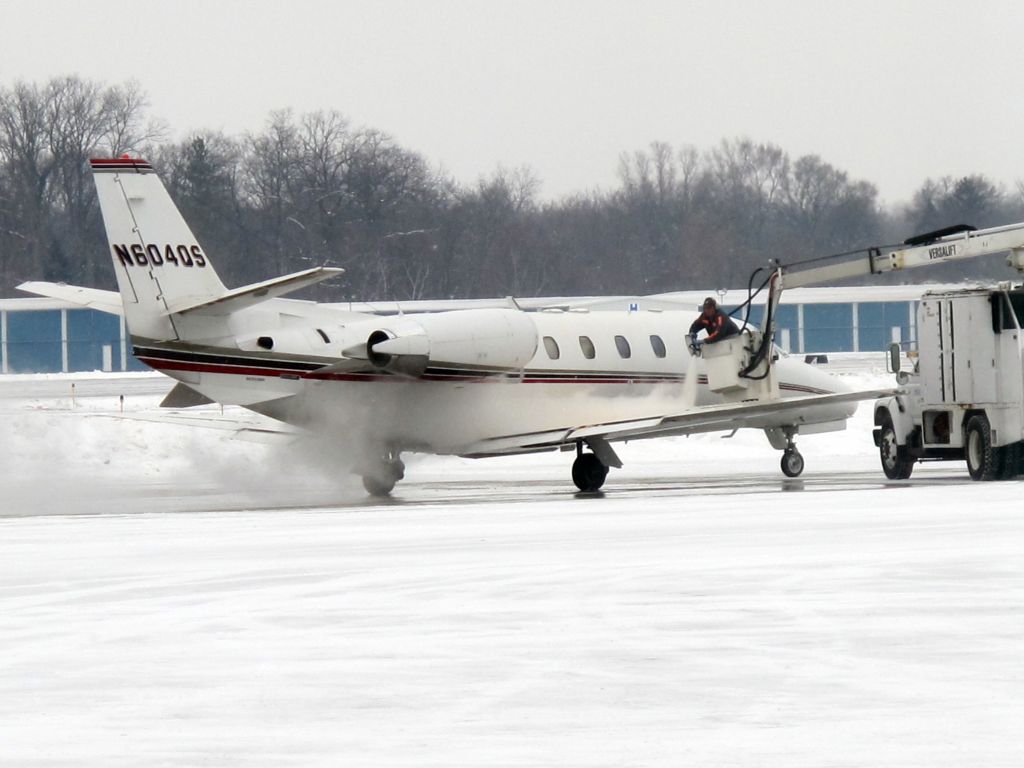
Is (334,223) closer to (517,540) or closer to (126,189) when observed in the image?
(126,189)

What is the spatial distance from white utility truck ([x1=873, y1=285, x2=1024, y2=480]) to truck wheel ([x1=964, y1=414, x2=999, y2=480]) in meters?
0.01

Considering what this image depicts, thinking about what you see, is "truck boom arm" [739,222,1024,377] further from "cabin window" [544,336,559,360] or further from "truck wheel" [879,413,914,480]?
"cabin window" [544,336,559,360]

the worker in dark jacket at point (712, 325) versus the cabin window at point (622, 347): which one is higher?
the worker in dark jacket at point (712, 325)

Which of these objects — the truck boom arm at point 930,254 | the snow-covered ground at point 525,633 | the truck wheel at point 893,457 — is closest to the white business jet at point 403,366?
the truck wheel at point 893,457

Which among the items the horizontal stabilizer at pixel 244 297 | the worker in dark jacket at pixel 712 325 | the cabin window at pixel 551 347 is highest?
the horizontal stabilizer at pixel 244 297

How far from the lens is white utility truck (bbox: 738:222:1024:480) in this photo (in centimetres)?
2305

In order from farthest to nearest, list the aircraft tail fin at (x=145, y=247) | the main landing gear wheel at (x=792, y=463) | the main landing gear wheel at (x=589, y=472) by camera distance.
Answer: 1. the main landing gear wheel at (x=792, y=463)
2. the main landing gear wheel at (x=589, y=472)
3. the aircraft tail fin at (x=145, y=247)

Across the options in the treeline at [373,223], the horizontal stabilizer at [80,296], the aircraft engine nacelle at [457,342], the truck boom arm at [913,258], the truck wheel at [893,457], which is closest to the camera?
the horizontal stabilizer at [80,296]

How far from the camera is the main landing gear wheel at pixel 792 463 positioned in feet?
85.8

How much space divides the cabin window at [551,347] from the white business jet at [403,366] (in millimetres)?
22

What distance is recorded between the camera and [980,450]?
2311 cm

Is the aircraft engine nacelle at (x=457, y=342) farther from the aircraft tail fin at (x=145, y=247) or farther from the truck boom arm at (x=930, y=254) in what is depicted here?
the truck boom arm at (x=930, y=254)

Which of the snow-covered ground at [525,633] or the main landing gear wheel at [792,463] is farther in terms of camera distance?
the main landing gear wheel at [792,463]

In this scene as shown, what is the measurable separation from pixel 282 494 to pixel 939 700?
17577mm
